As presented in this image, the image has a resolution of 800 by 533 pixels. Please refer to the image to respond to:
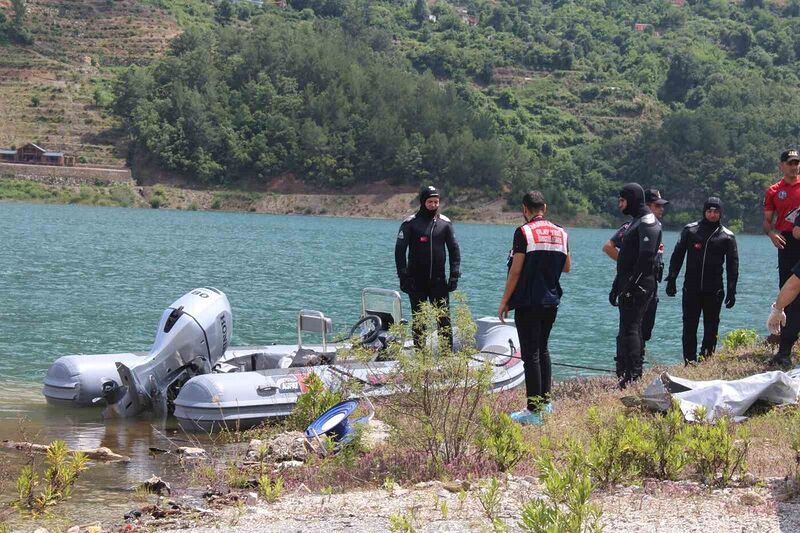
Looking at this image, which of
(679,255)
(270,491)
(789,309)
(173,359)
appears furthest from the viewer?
(679,255)

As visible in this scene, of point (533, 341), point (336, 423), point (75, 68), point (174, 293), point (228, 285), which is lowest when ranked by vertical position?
point (228, 285)

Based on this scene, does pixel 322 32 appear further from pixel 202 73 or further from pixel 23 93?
pixel 23 93

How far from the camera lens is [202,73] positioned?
127688 mm

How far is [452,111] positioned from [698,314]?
383 feet

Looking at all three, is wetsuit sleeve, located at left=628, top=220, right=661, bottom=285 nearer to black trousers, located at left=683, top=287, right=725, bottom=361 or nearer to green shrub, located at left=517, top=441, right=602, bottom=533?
black trousers, located at left=683, top=287, right=725, bottom=361

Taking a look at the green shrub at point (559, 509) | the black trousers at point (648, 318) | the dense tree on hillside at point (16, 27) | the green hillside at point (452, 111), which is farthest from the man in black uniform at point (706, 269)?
the dense tree on hillside at point (16, 27)

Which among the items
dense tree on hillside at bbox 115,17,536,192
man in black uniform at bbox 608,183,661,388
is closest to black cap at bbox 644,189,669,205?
man in black uniform at bbox 608,183,661,388

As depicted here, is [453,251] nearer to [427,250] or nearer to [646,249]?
[427,250]

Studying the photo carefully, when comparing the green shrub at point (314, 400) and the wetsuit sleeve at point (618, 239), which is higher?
the wetsuit sleeve at point (618, 239)

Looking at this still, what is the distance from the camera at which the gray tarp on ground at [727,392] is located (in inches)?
305

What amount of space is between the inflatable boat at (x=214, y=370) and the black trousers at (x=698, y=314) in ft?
5.47

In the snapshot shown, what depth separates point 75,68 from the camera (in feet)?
429

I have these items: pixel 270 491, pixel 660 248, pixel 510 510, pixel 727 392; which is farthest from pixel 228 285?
pixel 510 510

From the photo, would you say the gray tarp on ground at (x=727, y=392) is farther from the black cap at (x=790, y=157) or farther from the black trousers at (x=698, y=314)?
the black trousers at (x=698, y=314)
